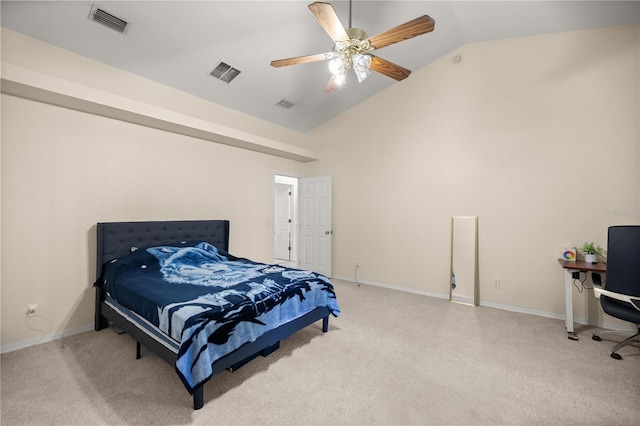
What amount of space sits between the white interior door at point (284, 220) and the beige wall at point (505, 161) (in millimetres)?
2340

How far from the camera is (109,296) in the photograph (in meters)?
2.91

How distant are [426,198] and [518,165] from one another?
1258mm

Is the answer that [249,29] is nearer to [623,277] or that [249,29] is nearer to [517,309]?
[623,277]

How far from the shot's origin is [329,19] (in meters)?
1.89

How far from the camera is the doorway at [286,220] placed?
23.0 feet

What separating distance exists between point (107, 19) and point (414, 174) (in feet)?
13.8

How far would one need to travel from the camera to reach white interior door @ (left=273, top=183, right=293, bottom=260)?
7.14 meters

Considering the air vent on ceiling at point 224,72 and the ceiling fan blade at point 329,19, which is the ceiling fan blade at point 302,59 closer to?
the ceiling fan blade at point 329,19

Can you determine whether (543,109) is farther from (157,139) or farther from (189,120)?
(157,139)

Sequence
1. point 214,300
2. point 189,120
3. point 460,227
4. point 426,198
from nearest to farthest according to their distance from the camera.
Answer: point 214,300
point 189,120
point 460,227
point 426,198

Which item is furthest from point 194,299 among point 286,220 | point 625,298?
point 286,220

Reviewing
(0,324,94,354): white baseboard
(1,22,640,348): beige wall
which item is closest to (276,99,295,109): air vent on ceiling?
(1,22,640,348): beige wall

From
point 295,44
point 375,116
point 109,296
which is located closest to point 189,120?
point 295,44

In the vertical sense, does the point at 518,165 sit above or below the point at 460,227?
above
